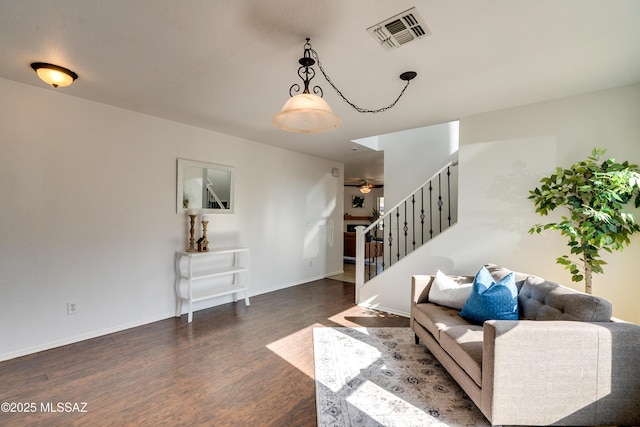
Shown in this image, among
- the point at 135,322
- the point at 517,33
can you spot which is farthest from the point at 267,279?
the point at 517,33

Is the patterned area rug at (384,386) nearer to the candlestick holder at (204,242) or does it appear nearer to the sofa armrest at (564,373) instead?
the sofa armrest at (564,373)

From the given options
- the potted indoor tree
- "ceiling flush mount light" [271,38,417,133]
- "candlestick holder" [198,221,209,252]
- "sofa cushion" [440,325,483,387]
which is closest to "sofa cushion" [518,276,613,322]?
"sofa cushion" [440,325,483,387]

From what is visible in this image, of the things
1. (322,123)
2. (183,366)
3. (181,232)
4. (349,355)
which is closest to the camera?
(322,123)

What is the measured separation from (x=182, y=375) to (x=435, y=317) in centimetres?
220

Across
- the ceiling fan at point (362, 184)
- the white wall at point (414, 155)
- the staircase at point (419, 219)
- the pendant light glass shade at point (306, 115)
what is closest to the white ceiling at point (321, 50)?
the pendant light glass shade at point (306, 115)

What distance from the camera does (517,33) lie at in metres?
1.94

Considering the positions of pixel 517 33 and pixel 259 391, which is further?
pixel 259 391

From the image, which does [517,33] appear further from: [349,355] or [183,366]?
[183,366]

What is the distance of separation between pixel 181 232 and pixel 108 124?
1522 mm

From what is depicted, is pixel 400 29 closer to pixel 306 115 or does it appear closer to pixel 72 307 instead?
pixel 306 115

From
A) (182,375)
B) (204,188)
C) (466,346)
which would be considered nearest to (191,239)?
(204,188)

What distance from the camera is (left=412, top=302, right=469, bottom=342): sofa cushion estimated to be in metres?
2.34

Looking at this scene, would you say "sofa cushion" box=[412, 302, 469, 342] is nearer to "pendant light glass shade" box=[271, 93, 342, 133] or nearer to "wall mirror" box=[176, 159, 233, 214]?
"pendant light glass shade" box=[271, 93, 342, 133]

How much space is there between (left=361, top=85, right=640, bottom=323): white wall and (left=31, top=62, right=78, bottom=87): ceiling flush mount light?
13.3ft
